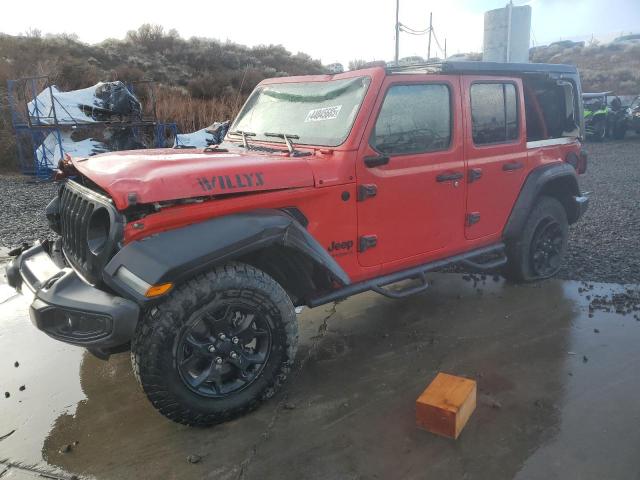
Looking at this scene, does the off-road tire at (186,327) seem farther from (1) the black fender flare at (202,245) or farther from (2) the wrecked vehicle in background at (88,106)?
(2) the wrecked vehicle in background at (88,106)

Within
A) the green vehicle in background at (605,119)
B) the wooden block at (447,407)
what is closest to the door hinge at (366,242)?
the wooden block at (447,407)

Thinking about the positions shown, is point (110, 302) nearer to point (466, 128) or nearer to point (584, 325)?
point (466, 128)

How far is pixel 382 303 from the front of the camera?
4.62 metres

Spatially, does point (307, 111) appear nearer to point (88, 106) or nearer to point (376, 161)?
point (376, 161)

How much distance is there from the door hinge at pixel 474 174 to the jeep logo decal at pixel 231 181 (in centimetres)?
180

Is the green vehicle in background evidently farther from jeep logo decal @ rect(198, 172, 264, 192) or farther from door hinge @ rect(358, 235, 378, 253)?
jeep logo decal @ rect(198, 172, 264, 192)

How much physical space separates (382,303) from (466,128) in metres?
1.68

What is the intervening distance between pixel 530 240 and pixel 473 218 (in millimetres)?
930

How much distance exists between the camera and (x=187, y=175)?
8.82 feet

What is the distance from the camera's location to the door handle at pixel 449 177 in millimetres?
3734

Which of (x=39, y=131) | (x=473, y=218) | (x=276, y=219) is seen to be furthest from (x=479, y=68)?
(x=39, y=131)

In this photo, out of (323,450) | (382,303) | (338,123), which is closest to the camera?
(323,450)

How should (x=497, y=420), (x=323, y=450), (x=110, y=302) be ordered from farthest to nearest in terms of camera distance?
(x=497, y=420) → (x=323, y=450) → (x=110, y=302)

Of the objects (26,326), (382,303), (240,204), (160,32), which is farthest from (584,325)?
(160,32)
